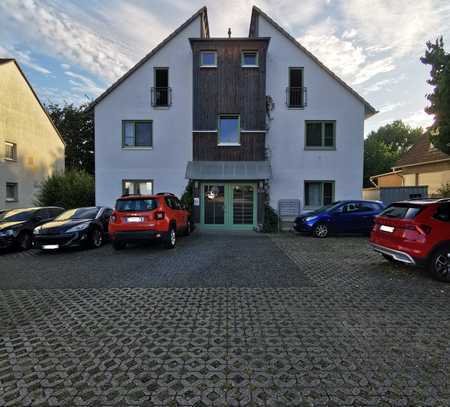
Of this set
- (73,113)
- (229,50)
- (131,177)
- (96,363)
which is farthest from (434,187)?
(73,113)

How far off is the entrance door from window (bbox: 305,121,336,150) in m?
4.06

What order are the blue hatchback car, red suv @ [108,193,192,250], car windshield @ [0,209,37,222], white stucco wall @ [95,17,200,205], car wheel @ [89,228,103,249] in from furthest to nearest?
white stucco wall @ [95,17,200,205] → the blue hatchback car → car windshield @ [0,209,37,222] → car wheel @ [89,228,103,249] → red suv @ [108,193,192,250]

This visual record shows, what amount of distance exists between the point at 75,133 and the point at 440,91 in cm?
4119

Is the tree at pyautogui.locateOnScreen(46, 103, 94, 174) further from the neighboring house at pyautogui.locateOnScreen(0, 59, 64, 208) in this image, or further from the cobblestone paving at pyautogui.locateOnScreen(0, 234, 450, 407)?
the cobblestone paving at pyautogui.locateOnScreen(0, 234, 450, 407)

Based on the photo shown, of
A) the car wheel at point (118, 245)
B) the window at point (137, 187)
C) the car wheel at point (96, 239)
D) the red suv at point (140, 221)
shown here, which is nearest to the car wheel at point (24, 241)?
the car wheel at point (96, 239)

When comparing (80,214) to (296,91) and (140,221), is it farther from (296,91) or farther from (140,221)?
(296,91)

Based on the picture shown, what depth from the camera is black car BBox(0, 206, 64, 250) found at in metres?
9.24

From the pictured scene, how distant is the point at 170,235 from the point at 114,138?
334 inches

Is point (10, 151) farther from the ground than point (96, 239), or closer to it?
farther from the ground

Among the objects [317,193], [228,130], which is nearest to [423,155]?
[317,193]

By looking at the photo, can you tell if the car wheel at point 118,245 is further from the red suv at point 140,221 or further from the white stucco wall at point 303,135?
the white stucco wall at point 303,135

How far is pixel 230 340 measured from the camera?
11.1 feet

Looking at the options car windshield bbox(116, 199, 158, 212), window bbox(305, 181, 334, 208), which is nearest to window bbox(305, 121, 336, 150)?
window bbox(305, 181, 334, 208)

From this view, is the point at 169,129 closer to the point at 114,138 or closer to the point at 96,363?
the point at 114,138
